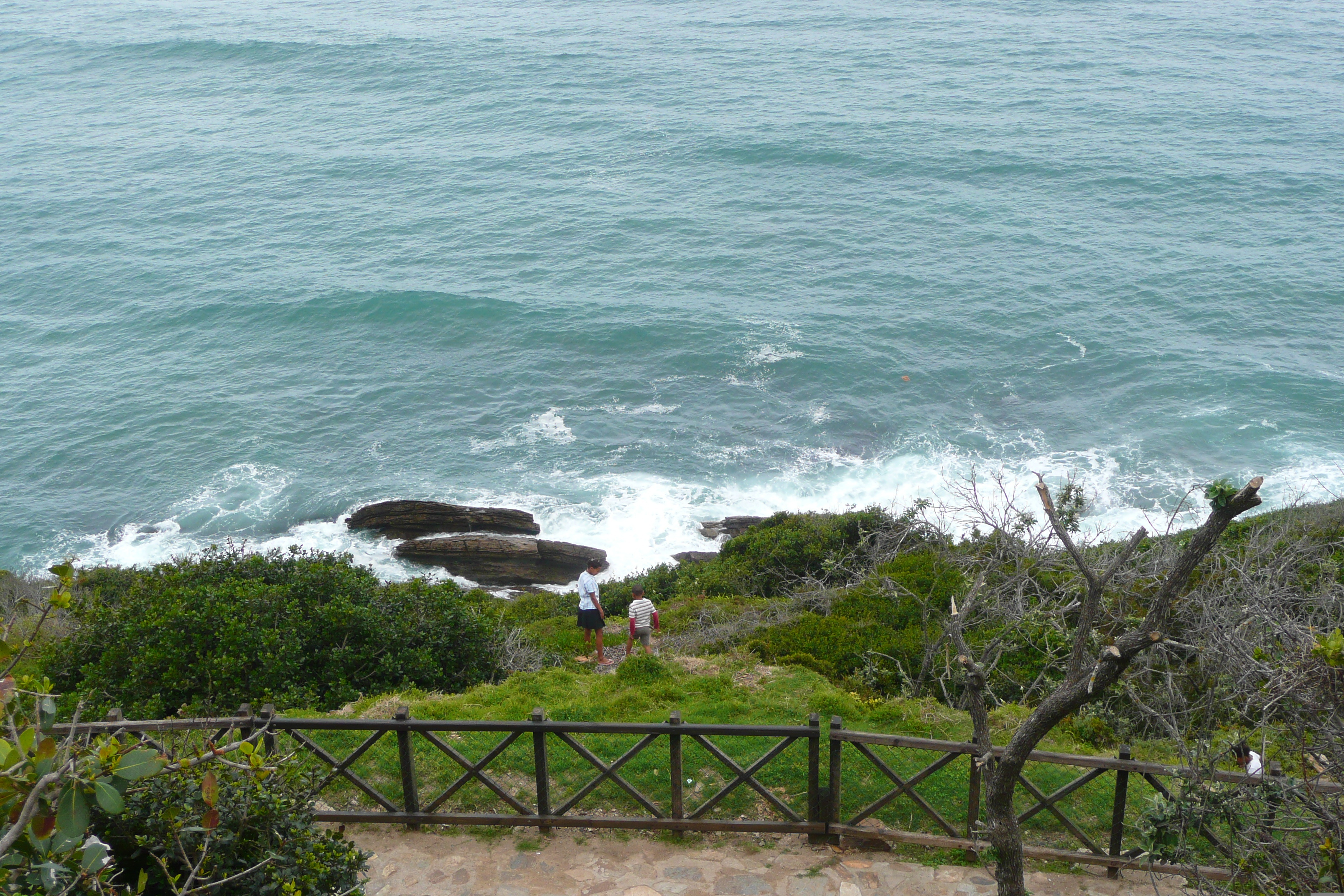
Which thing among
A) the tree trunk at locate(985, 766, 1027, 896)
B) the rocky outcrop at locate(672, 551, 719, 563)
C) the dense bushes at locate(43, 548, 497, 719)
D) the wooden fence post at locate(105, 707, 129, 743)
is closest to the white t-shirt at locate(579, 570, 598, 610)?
the dense bushes at locate(43, 548, 497, 719)

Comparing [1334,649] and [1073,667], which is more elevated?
[1334,649]

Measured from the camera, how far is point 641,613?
16516mm

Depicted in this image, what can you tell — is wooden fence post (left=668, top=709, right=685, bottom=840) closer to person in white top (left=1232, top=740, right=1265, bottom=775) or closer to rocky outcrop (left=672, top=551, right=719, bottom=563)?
person in white top (left=1232, top=740, right=1265, bottom=775)

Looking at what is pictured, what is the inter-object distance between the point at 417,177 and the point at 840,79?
106 ft

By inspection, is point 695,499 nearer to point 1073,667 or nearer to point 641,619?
point 641,619

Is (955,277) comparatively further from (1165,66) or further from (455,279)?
(1165,66)

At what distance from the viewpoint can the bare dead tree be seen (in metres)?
6.41

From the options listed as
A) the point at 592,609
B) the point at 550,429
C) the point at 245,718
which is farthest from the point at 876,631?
the point at 550,429

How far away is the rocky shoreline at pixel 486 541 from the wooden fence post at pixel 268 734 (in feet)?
59.2

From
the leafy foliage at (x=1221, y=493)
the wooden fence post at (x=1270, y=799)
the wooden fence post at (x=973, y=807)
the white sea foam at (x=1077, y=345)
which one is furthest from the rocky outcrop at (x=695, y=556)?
the leafy foliage at (x=1221, y=493)

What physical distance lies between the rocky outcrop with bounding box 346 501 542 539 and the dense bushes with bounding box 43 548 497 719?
13.8 metres

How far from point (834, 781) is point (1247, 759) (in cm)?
428

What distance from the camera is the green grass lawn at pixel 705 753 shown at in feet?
35.4

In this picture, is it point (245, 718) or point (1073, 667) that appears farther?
point (245, 718)
